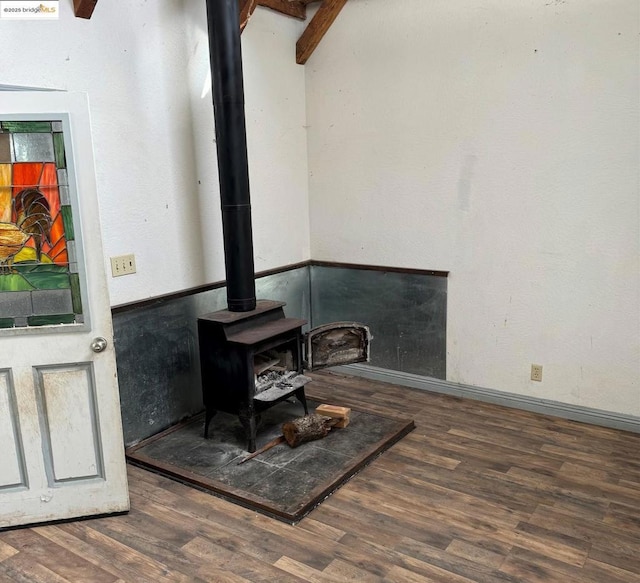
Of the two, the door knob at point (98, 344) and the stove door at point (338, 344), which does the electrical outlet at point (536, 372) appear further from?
the door knob at point (98, 344)

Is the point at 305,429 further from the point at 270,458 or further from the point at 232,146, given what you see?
the point at 232,146

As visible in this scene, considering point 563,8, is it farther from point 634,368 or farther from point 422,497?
point 422,497

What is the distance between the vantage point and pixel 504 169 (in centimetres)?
329

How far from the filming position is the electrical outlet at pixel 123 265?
115 inches

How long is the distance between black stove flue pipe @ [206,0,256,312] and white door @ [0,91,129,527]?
33.6 inches

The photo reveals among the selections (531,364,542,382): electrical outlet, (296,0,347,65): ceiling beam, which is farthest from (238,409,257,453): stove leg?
(296,0,347,65): ceiling beam

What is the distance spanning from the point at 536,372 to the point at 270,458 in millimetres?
1704

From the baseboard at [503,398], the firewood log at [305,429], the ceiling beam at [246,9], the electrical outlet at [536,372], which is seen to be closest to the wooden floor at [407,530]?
the baseboard at [503,398]

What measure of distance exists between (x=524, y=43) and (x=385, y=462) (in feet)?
7.96

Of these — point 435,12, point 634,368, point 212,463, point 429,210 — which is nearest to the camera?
point 212,463

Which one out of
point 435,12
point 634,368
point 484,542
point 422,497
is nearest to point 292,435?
point 422,497

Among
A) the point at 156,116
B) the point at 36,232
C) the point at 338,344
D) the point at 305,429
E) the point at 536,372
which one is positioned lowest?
the point at 305,429

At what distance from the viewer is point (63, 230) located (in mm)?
2293

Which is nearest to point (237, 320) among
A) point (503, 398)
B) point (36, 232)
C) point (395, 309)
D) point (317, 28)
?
point (36, 232)
